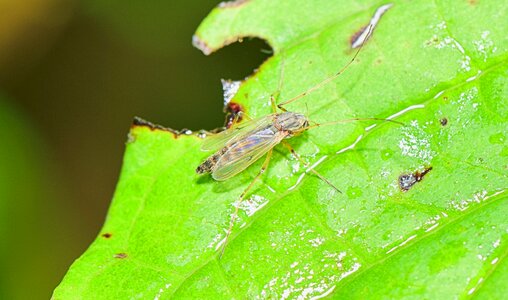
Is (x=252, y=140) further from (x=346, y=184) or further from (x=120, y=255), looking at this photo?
(x=120, y=255)

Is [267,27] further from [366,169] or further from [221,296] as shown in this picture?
[221,296]

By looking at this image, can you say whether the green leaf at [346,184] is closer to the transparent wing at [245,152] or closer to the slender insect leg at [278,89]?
the slender insect leg at [278,89]

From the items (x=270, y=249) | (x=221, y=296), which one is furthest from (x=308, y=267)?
(x=221, y=296)

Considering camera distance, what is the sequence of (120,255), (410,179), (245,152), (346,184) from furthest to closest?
(245,152), (120,255), (346,184), (410,179)

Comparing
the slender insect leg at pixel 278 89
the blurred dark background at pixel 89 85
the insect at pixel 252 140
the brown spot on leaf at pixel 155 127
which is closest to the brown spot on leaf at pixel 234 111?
the insect at pixel 252 140

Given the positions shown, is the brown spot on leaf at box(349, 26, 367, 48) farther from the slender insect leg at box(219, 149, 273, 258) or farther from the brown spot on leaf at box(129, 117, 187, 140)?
the brown spot on leaf at box(129, 117, 187, 140)

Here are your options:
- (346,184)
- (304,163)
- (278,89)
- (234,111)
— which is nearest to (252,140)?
(234,111)

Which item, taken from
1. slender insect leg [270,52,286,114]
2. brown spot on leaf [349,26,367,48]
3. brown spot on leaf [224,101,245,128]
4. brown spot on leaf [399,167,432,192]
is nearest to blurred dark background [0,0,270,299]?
brown spot on leaf [224,101,245,128]
